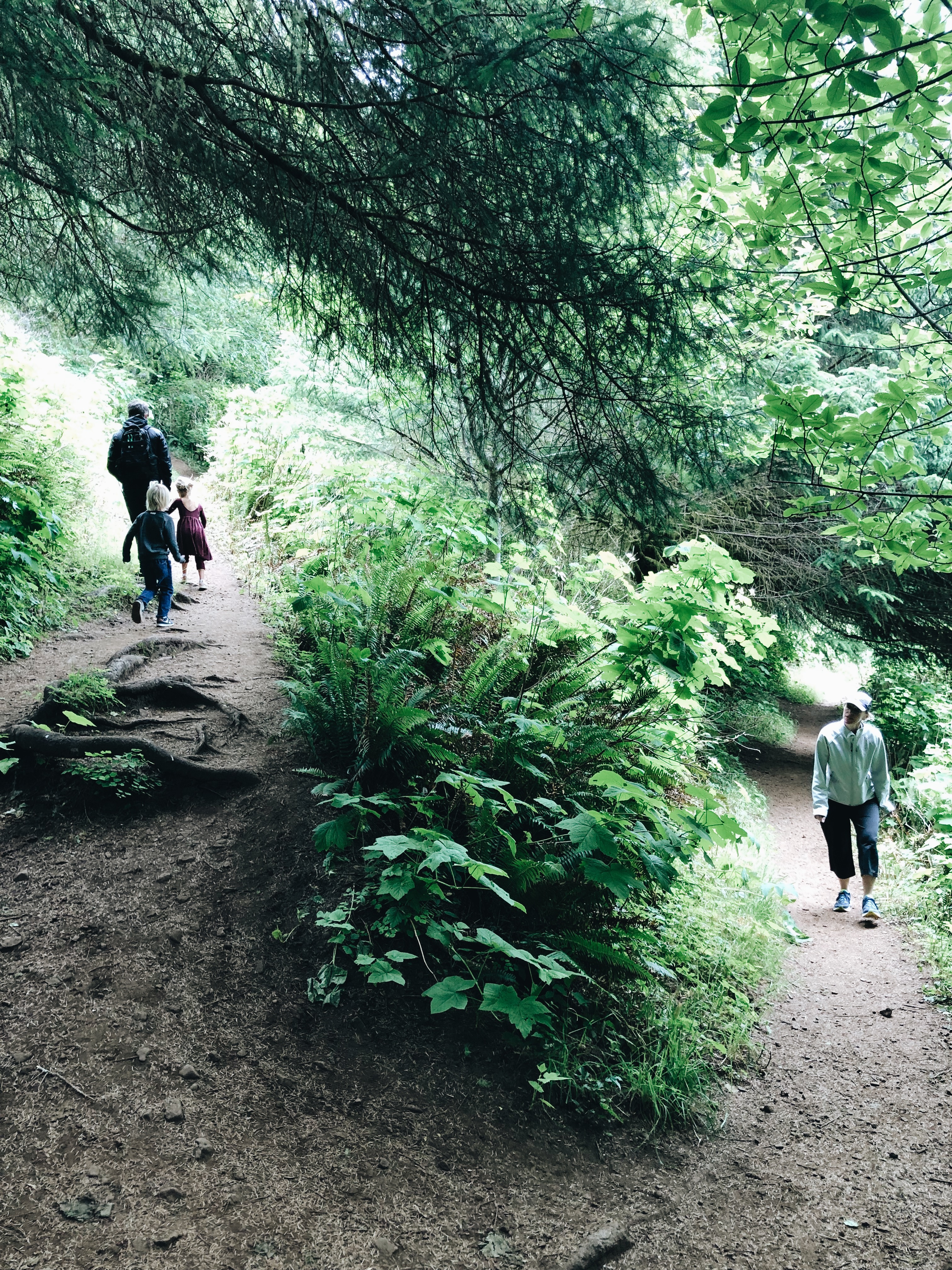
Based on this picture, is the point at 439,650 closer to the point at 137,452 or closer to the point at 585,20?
the point at 585,20

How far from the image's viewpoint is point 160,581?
8461 millimetres

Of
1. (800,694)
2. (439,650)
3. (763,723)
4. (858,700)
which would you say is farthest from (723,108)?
(800,694)

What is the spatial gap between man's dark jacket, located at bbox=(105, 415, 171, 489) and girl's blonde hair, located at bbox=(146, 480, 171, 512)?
18cm

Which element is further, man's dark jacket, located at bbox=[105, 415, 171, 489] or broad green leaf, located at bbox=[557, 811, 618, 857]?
man's dark jacket, located at bbox=[105, 415, 171, 489]

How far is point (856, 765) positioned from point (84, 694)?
22.8ft

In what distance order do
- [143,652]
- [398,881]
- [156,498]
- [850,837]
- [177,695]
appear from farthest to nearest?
1. [156,498]
2. [850,837]
3. [143,652]
4. [177,695]
5. [398,881]

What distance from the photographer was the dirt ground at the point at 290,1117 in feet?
8.65

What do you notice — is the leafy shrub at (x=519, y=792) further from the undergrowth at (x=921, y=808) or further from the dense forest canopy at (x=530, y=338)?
the undergrowth at (x=921, y=808)

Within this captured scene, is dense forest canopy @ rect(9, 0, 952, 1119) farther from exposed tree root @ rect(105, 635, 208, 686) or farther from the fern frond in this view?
exposed tree root @ rect(105, 635, 208, 686)

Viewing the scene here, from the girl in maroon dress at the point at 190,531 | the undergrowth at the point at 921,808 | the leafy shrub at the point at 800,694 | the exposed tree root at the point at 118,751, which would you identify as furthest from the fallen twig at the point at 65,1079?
the leafy shrub at the point at 800,694

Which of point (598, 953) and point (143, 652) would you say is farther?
point (143, 652)

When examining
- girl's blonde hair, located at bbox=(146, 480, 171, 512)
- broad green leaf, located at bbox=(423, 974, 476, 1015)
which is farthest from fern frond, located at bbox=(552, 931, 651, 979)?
girl's blonde hair, located at bbox=(146, 480, 171, 512)

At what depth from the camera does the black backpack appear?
8.30m

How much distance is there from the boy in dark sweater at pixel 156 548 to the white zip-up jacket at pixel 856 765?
7.27 metres
